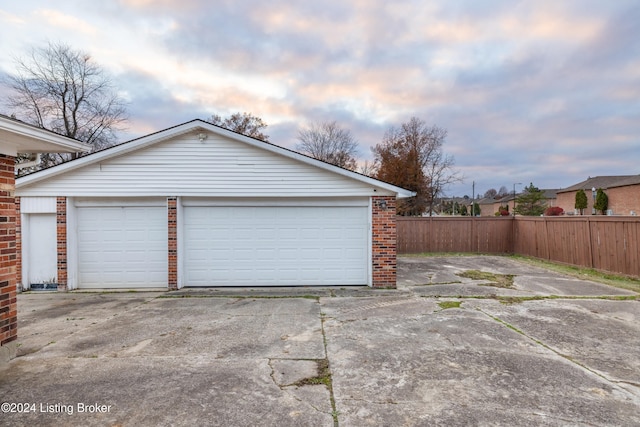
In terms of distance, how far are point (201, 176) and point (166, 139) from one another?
125 cm

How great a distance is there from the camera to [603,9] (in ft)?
27.9

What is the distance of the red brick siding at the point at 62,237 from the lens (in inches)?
310

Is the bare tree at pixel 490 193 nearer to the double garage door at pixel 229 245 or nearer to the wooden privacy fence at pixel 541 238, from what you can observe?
the wooden privacy fence at pixel 541 238

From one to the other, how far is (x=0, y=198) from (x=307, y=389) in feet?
14.3

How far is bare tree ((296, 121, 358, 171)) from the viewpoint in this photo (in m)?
32.0

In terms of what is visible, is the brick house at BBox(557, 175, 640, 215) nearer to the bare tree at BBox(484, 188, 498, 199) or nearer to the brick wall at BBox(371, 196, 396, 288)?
the brick wall at BBox(371, 196, 396, 288)

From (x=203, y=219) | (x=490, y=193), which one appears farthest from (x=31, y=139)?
(x=490, y=193)

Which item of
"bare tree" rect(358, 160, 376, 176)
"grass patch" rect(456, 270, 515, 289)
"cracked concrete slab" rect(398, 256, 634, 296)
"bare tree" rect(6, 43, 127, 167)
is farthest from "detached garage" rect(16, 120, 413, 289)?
"bare tree" rect(358, 160, 376, 176)

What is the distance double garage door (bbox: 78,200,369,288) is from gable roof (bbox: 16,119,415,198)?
36.6 inches

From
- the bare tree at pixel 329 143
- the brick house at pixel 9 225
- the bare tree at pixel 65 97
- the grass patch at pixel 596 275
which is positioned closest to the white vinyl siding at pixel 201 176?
the brick house at pixel 9 225

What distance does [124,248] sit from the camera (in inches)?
320

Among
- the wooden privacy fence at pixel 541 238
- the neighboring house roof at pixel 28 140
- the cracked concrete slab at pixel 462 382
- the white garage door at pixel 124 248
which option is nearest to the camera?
the cracked concrete slab at pixel 462 382

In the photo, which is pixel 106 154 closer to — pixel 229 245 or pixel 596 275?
pixel 229 245

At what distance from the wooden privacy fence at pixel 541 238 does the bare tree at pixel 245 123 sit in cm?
1933
